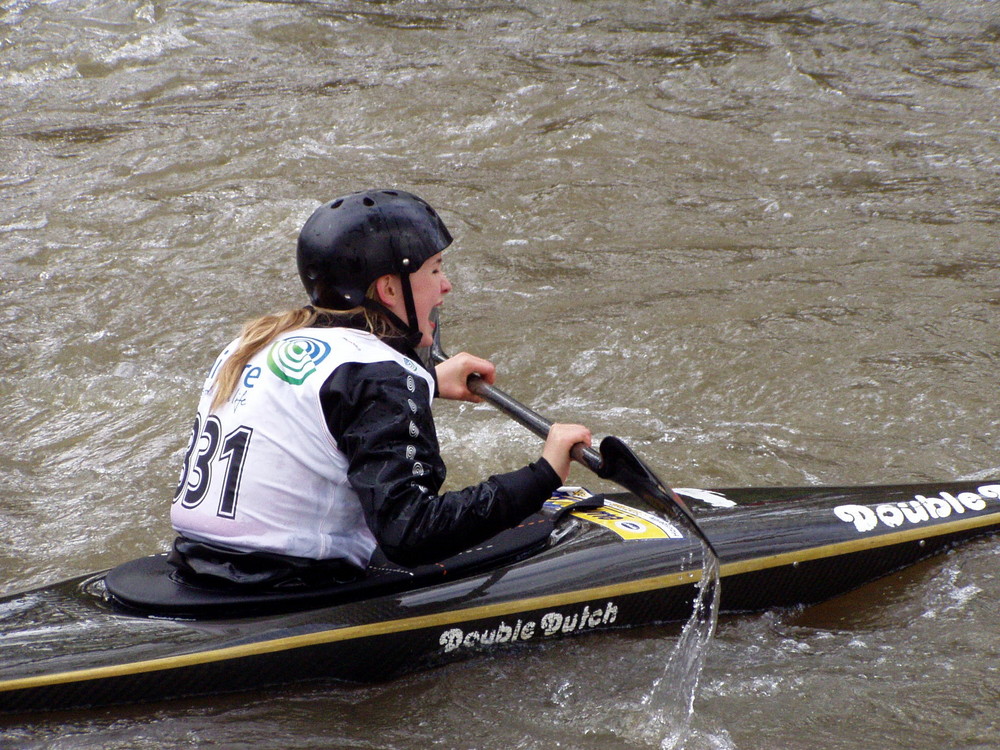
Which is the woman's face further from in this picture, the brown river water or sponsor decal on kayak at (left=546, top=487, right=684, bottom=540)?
the brown river water

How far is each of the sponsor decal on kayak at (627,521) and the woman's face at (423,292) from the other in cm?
85

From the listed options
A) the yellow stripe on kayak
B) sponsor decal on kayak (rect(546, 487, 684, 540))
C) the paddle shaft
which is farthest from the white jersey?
sponsor decal on kayak (rect(546, 487, 684, 540))

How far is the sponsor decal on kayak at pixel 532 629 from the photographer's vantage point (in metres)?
2.97

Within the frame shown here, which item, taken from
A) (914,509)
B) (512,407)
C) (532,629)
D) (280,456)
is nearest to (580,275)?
(914,509)

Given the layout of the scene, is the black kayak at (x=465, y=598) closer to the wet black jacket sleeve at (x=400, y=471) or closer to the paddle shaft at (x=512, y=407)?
the paddle shaft at (x=512, y=407)

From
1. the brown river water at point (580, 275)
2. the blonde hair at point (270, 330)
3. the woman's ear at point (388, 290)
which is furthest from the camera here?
the brown river water at point (580, 275)

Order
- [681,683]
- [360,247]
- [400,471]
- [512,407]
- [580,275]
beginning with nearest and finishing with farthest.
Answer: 1. [400,471]
2. [360,247]
3. [681,683]
4. [512,407]
5. [580,275]

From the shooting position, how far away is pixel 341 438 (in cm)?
253

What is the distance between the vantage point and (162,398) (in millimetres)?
5141

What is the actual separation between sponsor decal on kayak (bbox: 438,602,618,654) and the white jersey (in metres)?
0.49

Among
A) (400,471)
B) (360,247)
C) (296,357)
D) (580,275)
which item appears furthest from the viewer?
(580,275)

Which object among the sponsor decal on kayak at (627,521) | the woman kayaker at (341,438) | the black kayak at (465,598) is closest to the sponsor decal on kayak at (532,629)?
the black kayak at (465,598)

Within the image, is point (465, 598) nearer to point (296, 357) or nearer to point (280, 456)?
point (280, 456)

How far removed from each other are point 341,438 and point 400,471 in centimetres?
18
